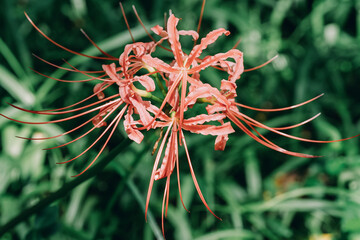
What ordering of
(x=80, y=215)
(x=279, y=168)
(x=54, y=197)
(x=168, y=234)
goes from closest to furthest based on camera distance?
(x=54, y=197) < (x=80, y=215) < (x=168, y=234) < (x=279, y=168)

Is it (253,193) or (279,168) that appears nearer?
(253,193)

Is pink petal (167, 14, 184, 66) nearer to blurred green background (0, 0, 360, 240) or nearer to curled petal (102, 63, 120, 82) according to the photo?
curled petal (102, 63, 120, 82)

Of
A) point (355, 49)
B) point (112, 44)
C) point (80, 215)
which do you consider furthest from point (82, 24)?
point (355, 49)

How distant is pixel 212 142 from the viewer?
163cm

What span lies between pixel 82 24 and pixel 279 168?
1.35 m

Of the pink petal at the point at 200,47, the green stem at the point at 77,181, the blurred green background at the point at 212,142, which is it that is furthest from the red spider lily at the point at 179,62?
the blurred green background at the point at 212,142

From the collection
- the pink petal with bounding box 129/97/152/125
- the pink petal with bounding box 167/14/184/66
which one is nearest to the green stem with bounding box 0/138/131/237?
the pink petal with bounding box 129/97/152/125

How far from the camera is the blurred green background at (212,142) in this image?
4.20ft

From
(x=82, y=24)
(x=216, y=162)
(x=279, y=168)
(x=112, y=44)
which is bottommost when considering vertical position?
(x=279, y=168)

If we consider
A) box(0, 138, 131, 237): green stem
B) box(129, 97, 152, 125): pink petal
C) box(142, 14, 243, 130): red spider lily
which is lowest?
box(0, 138, 131, 237): green stem

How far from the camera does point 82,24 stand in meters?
1.82

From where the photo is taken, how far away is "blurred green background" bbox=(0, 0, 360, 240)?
1281 mm

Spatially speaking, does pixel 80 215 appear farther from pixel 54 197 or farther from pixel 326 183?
pixel 326 183

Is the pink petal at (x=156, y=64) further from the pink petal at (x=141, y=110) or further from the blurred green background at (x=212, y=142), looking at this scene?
the blurred green background at (x=212, y=142)
